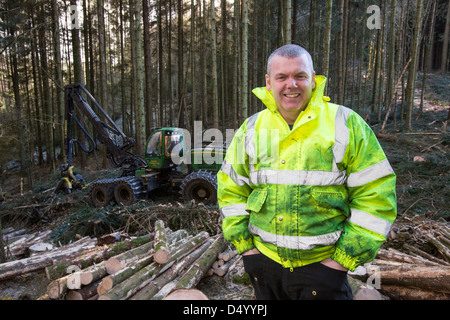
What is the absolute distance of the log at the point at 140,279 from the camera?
3.04 m

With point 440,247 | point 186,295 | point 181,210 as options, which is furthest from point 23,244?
point 440,247

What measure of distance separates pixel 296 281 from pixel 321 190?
1.88ft

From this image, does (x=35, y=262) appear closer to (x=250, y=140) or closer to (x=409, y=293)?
(x=250, y=140)

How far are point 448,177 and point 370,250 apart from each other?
7872 millimetres

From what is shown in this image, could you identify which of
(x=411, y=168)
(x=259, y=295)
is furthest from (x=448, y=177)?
(x=259, y=295)

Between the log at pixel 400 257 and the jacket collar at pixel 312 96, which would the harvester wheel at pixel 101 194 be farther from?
the jacket collar at pixel 312 96

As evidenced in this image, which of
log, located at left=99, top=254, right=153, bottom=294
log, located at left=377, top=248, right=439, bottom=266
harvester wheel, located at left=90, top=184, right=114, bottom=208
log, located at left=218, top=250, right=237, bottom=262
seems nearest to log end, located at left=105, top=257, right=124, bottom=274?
log, located at left=99, top=254, right=153, bottom=294

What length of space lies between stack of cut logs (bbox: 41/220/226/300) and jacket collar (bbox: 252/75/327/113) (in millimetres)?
1833

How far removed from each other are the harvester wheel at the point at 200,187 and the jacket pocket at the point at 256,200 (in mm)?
5717

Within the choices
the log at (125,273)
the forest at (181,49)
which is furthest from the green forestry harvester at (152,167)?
the log at (125,273)

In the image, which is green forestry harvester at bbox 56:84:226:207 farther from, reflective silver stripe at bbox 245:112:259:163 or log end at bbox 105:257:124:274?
reflective silver stripe at bbox 245:112:259:163

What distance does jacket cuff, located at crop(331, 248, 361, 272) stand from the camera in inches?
63.6

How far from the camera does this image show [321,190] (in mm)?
1676
